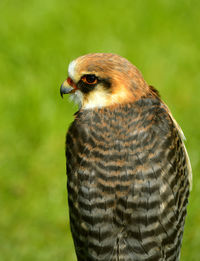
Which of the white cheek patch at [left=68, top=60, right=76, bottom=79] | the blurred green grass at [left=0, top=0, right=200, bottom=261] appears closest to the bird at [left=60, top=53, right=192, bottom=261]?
the white cheek patch at [left=68, top=60, right=76, bottom=79]

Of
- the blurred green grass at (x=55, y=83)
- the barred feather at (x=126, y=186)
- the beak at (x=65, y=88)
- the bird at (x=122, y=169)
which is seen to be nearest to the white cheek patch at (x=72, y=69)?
the bird at (x=122, y=169)

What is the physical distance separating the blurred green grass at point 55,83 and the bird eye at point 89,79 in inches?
98.5

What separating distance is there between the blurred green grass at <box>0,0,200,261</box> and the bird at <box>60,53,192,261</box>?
2.03 meters

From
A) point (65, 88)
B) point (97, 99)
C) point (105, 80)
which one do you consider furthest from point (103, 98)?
point (65, 88)

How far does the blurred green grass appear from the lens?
7.49 m

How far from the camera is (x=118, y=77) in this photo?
478cm

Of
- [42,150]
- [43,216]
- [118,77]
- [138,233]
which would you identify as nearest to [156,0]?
[42,150]

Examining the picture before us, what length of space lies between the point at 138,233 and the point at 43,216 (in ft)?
10.9

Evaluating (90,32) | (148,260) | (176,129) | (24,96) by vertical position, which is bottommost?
(148,260)

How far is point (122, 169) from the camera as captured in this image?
445 cm

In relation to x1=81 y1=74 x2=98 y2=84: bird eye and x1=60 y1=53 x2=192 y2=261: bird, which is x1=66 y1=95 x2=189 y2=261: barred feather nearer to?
x1=60 y1=53 x2=192 y2=261: bird

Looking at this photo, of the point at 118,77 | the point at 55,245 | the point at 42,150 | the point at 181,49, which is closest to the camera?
the point at 118,77

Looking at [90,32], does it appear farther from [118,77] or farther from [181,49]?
[118,77]

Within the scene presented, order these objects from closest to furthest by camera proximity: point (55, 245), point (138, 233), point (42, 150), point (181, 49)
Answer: point (138, 233), point (55, 245), point (42, 150), point (181, 49)
